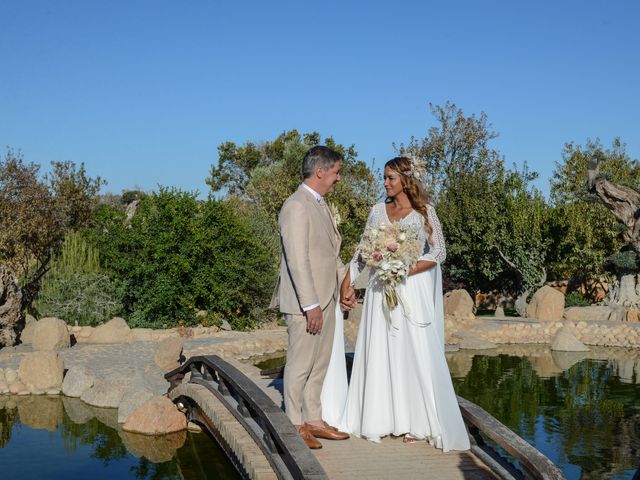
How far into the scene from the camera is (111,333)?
1741 centimetres

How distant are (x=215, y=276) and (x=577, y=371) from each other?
8.78m

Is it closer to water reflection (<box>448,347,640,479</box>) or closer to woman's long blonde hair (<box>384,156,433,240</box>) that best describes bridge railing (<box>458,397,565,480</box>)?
woman's long blonde hair (<box>384,156,433,240</box>)

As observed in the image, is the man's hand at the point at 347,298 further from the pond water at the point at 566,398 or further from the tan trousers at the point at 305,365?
the pond water at the point at 566,398

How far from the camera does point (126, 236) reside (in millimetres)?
19766

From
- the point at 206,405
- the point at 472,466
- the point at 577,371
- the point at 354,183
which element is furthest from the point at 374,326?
the point at 354,183

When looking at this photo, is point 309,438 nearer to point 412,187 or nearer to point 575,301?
point 412,187

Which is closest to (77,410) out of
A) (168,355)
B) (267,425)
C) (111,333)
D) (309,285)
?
(168,355)

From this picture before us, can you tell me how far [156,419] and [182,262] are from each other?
344 inches

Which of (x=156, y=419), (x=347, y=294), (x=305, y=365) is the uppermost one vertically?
(x=347, y=294)

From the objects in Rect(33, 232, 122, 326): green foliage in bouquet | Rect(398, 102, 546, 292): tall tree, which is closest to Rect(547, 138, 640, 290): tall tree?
Rect(398, 102, 546, 292): tall tree

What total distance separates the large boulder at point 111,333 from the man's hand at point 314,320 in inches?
496

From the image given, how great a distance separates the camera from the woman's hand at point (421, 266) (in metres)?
6.10

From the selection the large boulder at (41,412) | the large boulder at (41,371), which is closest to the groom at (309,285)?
the large boulder at (41,412)

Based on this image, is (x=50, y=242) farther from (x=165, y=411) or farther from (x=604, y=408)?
(x=604, y=408)
